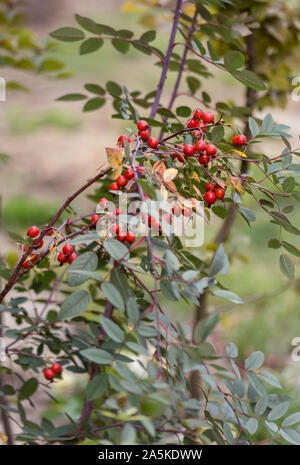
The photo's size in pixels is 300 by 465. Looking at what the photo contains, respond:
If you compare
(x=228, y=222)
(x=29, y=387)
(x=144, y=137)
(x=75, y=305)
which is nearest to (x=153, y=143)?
(x=144, y=137)

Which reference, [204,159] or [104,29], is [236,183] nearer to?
[204,159]

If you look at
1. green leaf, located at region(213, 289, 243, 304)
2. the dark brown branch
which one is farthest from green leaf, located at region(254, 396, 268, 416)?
the dark brown branch

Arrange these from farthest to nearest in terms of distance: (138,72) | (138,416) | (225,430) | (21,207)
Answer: (138,72), (21,207), (225,430), (138,416)

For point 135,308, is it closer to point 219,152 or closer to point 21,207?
point 219,152

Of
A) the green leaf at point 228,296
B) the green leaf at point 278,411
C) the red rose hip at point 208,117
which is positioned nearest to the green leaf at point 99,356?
the green leaf at point 228,296

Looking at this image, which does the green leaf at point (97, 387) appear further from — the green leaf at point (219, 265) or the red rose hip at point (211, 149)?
the red rose hip at point (211, 149)

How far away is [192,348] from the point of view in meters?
0.48

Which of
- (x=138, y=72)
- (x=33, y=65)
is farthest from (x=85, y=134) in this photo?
(x=33, y=65)

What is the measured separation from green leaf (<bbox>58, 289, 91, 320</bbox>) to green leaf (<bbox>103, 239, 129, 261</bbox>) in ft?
0.18

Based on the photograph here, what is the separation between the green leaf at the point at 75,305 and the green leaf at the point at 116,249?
0.05 m

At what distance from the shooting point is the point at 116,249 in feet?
1.70

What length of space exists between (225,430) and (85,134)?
3.88 m

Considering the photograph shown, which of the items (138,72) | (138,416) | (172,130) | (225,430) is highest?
(172,130)

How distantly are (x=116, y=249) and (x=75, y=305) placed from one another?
2.8 inches
